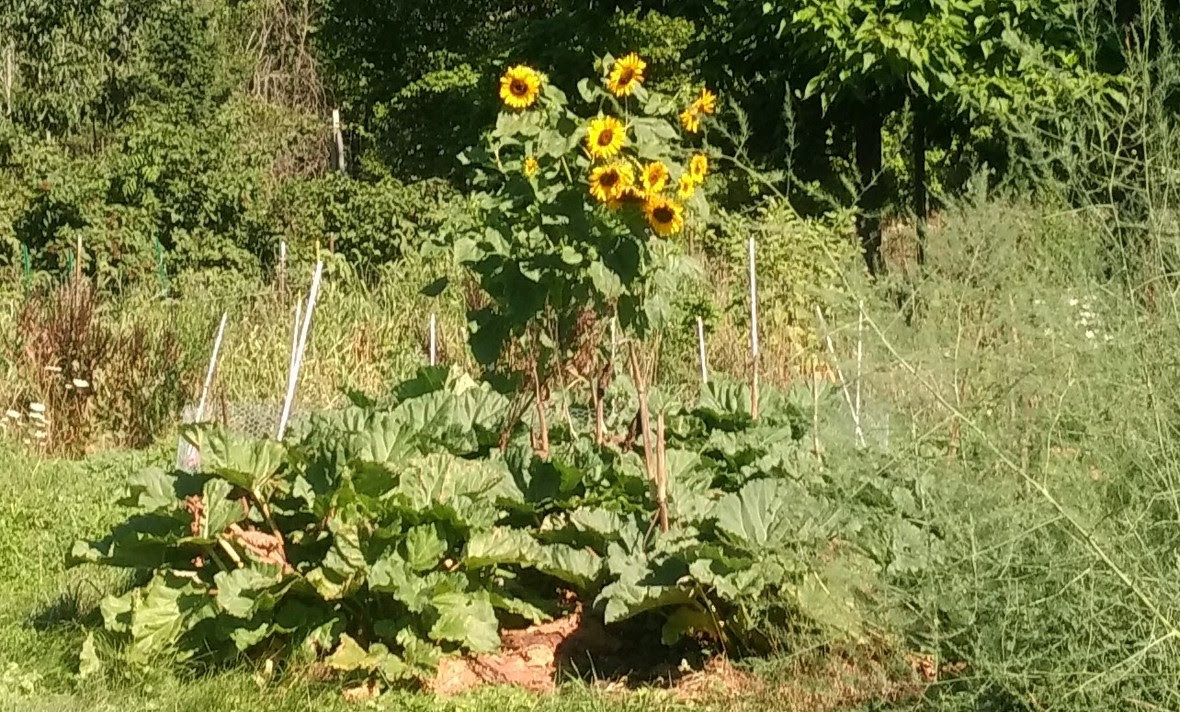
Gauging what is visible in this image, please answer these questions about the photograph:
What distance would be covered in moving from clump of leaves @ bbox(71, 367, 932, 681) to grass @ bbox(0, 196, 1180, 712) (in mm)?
182

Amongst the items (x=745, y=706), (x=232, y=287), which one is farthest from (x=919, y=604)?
(x=232, y=287)

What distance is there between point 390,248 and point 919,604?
9.74 meters

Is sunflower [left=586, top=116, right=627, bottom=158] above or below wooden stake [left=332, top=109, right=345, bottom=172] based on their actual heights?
below

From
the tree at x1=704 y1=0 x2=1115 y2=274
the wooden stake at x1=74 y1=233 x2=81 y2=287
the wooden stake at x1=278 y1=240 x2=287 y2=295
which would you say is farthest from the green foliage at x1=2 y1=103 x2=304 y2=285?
the tree at x1=704 y1=0 x2=1115 y2=274

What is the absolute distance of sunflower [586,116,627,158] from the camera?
3699mm

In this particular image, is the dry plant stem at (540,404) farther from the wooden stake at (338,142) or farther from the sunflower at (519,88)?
the wooden stake at (338,142)

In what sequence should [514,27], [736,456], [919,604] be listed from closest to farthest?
[919,604] < [736,456] < [514,27]

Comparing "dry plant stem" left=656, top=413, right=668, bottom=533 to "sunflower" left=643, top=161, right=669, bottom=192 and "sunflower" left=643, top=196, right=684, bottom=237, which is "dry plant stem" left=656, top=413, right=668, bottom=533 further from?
"sunflower" left=643, top=161, right=669, bottom=192

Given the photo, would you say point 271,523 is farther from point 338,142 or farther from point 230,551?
point 338,142

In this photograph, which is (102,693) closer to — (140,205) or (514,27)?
(140,205)

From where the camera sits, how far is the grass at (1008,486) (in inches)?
95.1

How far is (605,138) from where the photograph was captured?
3.71 metres

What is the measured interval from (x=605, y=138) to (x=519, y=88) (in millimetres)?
361

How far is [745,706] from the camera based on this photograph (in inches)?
129
